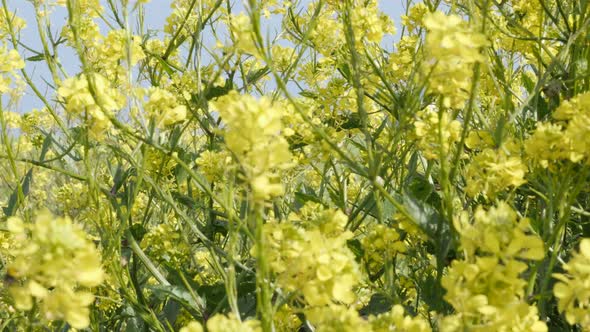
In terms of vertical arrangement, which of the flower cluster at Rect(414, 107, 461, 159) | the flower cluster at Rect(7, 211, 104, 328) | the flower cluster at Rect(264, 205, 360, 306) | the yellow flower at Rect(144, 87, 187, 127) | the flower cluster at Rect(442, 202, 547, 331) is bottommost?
the flower cluster at Rect(442, 202, 547, 331)

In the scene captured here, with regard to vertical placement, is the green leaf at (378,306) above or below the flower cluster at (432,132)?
below

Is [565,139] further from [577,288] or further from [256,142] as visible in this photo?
[256,142]

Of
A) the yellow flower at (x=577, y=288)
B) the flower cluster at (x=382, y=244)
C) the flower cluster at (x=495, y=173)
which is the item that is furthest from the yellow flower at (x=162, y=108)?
the yellow flower at (x=577, y=288)

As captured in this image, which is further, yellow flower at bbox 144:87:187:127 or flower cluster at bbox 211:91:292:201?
yellow flower at bbox 144:87:187:127

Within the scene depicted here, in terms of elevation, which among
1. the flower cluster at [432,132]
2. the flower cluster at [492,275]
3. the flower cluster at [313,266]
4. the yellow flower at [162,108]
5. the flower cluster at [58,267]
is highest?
the yellow flower at [162,108]

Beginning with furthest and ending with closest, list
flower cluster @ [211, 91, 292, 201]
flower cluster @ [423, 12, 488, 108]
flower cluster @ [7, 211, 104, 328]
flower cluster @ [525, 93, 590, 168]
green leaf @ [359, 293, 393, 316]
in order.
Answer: green leaf @ [359, 293, 393, 316]
flower cluster @ [525, 93, 590, 168]
flower cluster @ [423, 12, 488, 108]
flower cluster @ [211, 91, 292, 201]
flower cluster @ [7, 211, 104, 328]

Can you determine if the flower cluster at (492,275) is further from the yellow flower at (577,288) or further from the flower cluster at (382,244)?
the flower cluster at (382,244)

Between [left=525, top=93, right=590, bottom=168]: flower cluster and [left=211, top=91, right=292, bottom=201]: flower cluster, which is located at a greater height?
[left=211, top=91, right=292, bottom=201]: flower cluster

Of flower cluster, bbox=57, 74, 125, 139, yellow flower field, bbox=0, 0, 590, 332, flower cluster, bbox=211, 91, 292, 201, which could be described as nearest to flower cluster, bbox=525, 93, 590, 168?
yellow flower field, bbox=0, 0, 590, 332

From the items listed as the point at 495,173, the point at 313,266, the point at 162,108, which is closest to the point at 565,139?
the point at 495,173

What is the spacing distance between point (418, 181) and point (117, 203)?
Result: 0.82 m

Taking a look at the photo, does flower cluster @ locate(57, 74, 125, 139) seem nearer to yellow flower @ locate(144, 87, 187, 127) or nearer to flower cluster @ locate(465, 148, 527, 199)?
yellow flower @ locate(144, 87, 187, 127)

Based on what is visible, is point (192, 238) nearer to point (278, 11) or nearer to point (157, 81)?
point (157, 81)

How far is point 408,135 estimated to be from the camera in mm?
1810
